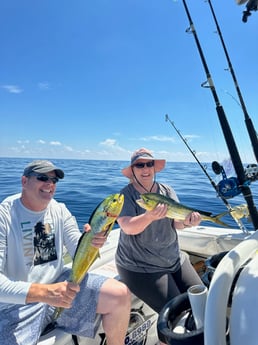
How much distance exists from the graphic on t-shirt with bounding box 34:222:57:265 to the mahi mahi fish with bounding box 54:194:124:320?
0.33 metres

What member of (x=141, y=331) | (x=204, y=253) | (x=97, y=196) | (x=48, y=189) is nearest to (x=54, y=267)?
(x=48, y=189)

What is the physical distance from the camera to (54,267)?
6.39 ft

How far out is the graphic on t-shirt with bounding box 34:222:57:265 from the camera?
187cm

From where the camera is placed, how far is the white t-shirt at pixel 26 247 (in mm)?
1605

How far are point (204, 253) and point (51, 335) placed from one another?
1.88m

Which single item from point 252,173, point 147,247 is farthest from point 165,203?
point 252,173

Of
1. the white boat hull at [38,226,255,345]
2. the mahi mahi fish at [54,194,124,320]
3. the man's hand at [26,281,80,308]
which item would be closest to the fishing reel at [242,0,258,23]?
the mahi mahi fish at [54,194,124,320]

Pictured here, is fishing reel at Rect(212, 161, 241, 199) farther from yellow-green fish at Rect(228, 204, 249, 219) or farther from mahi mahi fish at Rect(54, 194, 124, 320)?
mahi mahi fish at Rect(54, 194, 124, 320)

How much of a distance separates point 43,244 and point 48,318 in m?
0.46

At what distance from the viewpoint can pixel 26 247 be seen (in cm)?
183

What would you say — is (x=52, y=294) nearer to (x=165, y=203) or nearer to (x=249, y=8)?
(x=165, y=203)

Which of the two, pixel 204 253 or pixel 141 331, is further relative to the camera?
pixel 204 253

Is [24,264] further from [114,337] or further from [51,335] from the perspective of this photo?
[114,337]

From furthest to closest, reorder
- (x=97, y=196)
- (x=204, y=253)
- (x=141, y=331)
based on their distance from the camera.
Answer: (x=97, y=196)
(x=204, y=253)
(x=141, y=331)
